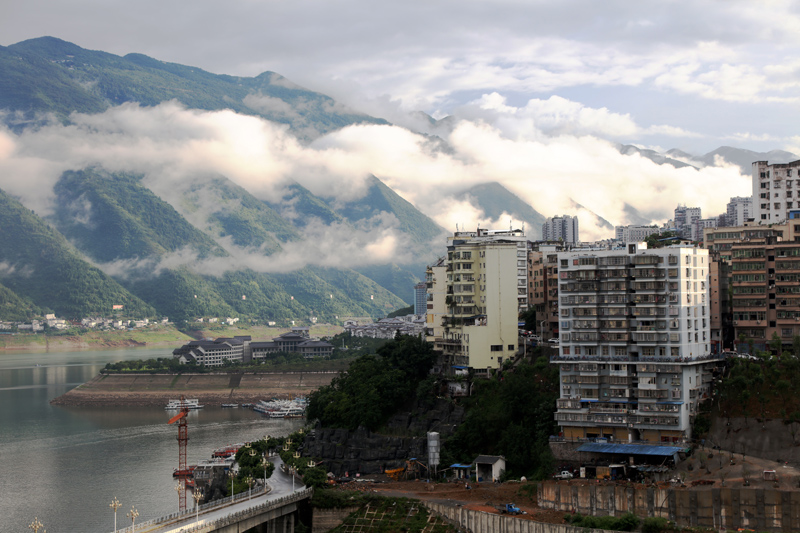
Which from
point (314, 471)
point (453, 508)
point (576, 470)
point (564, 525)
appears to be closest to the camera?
point (564, 525)

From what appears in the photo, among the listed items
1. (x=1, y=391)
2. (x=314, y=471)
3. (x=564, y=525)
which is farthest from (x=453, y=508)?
(x=1, y=391)

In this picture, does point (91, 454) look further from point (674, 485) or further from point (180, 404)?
point (674, 485)

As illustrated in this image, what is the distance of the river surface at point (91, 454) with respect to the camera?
5475cm

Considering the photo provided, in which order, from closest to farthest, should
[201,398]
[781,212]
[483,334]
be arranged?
[483,334] < [781,212] < [201,398]

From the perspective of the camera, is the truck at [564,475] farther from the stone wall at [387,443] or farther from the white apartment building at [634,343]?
the stone wall at [387,443]

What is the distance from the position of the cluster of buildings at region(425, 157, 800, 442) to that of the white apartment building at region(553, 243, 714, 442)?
0.06m

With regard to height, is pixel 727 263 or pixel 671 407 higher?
pixel 727 263

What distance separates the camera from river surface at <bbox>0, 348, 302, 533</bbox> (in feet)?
180

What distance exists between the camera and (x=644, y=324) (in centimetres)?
4928

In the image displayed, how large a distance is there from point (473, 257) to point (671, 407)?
19.3 meters

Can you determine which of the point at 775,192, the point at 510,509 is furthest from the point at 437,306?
the point at 775,192

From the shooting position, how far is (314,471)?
Answer: 163ft

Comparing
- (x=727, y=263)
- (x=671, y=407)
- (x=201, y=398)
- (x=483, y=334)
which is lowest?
(x=201, y=398)

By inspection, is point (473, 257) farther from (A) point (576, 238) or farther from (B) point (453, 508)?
(A) point (576, 238)
